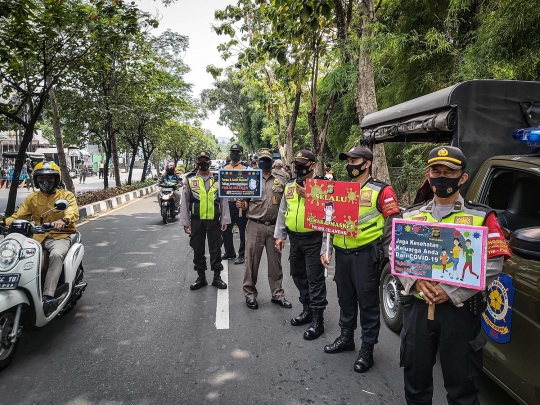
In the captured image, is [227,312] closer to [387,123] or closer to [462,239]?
[462,239]

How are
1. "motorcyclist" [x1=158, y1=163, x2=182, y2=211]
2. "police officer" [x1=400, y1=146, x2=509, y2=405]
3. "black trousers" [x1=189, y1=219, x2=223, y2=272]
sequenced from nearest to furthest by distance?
"police officer" [x1=400, y1=146, x2=509, y2=405] → "black trousers" [x1=189, y1=219, x2=223, y2=272] → "motorcyclist" [x1=158, y1=163, x2=182, y2=211]

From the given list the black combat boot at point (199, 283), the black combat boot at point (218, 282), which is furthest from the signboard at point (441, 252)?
the black combat boot at point (199, 283)

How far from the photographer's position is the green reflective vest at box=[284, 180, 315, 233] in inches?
152

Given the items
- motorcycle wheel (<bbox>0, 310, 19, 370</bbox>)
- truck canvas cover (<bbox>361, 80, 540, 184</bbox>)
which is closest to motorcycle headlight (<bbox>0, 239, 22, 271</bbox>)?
motorcycle wheel (<bbox>0, 310, 19, 370</bbox>)

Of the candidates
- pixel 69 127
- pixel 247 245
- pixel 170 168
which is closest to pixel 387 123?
pixel 247 245

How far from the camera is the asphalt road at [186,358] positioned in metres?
2.82

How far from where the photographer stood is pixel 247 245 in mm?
4652

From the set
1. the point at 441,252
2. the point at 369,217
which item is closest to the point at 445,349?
the point at 441,252

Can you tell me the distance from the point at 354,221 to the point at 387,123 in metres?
2.92

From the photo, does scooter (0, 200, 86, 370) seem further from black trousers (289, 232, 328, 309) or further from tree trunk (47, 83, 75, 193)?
tree trunk (47, 83, 75, 193)

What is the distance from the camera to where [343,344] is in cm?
346

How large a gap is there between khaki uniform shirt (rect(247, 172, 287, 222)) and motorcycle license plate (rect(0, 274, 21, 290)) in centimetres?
246

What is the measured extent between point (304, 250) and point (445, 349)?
6.02ft

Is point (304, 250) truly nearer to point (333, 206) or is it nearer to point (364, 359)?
point (333, 206)
